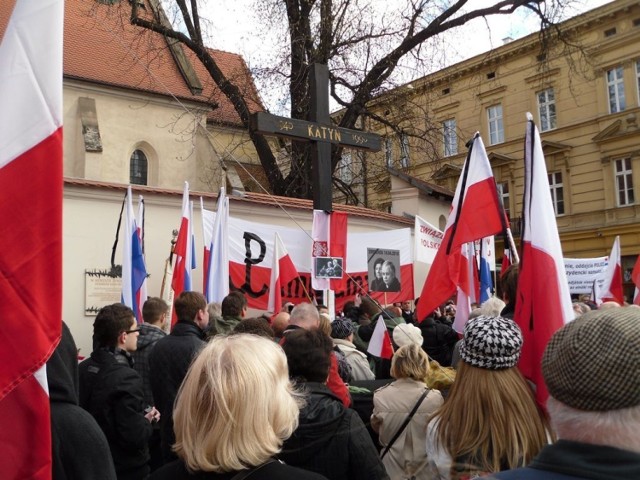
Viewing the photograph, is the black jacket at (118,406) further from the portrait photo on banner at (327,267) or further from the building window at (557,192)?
the building window at (557,192)

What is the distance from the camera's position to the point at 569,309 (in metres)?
3.37

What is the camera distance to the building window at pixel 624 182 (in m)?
28.0

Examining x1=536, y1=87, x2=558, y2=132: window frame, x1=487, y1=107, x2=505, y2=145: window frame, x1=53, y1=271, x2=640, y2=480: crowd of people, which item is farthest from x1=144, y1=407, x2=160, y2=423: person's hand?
x1=487, y1=107, x2=505, y2=145: window frame

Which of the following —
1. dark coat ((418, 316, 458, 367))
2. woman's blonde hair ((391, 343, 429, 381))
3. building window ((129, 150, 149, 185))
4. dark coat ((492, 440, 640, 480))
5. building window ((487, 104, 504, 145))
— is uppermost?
building window ((487, 104, 504, 145))

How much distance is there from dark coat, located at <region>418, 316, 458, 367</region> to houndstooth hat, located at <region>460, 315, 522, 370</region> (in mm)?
5016

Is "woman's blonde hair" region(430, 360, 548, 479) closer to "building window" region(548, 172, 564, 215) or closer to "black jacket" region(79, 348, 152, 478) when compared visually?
"black jacket" region(79, 348, 152, 478)

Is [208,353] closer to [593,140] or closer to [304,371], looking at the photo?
[304,371]

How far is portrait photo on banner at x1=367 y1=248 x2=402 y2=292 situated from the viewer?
1132cm

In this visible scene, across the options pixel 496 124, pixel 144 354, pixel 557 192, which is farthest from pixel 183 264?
pixel 496 124

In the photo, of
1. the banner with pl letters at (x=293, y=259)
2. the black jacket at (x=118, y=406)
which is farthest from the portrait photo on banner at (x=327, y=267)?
the black jacket at (x=118, y=406)

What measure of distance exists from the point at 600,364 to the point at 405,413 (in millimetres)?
2322

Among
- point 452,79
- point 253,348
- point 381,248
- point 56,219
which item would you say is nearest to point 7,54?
point 56,219

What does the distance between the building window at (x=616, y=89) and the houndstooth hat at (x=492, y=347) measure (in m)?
29.4

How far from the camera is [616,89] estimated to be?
94.6ft
